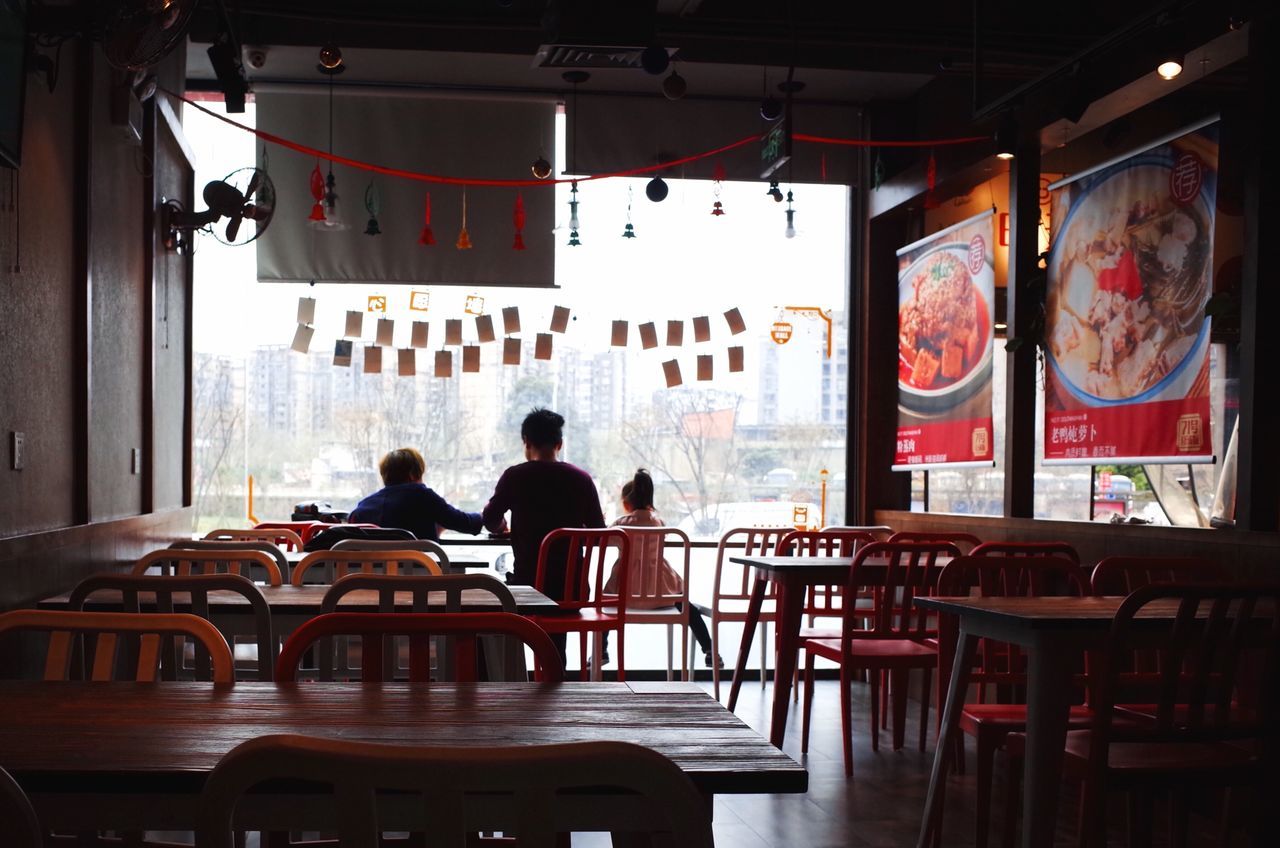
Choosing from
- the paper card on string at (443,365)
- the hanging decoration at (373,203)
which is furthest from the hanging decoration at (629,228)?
the hanging decoration at (373,203)

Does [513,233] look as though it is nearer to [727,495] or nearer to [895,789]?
[727,495]

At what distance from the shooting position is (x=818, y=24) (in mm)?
6074

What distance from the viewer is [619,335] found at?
7.06 metres

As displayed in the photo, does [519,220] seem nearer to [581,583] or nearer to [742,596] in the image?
[581,583]

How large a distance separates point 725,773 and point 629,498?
17.1ft

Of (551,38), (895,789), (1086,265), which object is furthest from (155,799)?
(1086,265)

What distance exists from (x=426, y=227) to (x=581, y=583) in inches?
88.6

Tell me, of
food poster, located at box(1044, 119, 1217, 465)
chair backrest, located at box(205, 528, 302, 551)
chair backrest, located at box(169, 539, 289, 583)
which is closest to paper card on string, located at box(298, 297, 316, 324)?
chair backrest, located at box(205, 528, 302, 551)

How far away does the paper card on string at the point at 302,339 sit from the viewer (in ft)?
22.3

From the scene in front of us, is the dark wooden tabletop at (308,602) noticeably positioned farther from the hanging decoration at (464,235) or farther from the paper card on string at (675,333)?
the paper card on string at (675,333)

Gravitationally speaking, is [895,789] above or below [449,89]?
below

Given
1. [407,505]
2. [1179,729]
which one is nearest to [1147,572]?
[1179,729]

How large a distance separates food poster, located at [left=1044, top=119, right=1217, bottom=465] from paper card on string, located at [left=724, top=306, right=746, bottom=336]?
6.94 feet

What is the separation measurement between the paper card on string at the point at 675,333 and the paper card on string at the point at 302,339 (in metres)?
2.04
